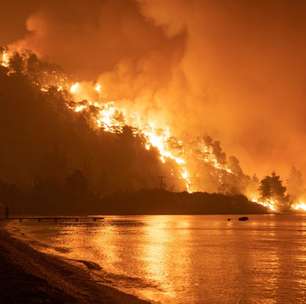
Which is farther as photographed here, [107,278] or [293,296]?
[107,278]

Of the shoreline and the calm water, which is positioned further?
the calm water

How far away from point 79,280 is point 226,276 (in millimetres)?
15644

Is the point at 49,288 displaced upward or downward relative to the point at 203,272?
upward

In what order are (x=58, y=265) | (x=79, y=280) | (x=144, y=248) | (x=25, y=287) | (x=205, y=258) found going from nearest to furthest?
(x=25, y=287), (x=79, y=280), (x=58, y=265), (x=205, y=258), (x=144, y=248)

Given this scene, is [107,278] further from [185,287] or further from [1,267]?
[1,267]

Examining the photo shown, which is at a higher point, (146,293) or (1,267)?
(1,267)

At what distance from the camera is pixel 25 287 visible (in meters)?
27.9

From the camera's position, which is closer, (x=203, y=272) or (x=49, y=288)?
(x=49, y=288)

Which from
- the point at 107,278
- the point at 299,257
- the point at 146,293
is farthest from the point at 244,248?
the point at 146,293

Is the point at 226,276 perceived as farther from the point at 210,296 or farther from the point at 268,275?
the point at 210,296

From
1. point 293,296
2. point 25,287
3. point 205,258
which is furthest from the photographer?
point 205,258

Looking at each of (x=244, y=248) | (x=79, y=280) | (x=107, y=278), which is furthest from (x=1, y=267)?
(x=244, y=248)

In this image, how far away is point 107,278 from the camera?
46250 millimetres

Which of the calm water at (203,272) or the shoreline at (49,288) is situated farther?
the calm water at (203,272)
